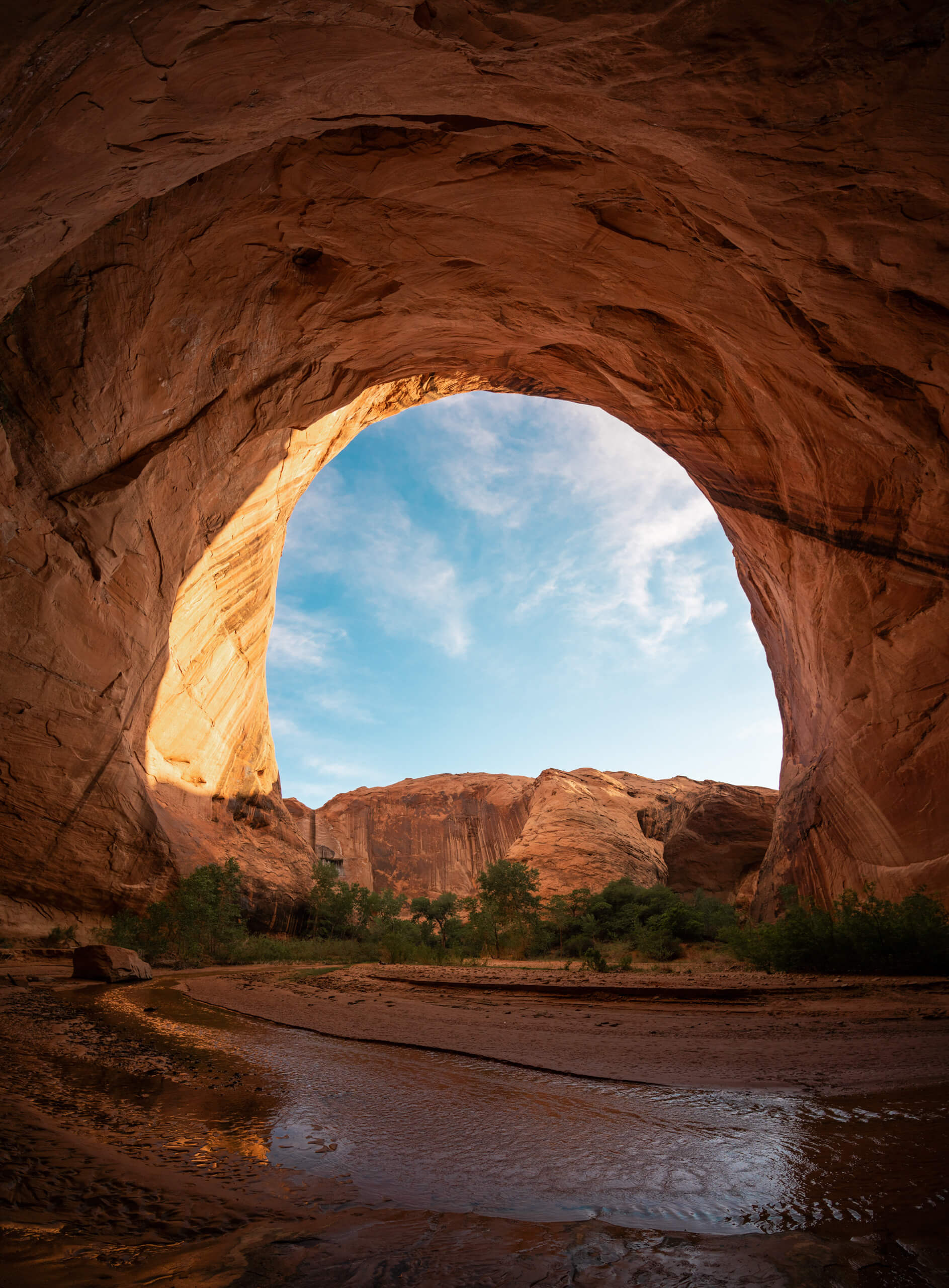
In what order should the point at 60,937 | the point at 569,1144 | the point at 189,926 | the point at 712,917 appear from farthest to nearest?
1. the point at 712,917
2. the point at 189,926
3. the point at 60,937
4. the point at 569,1144

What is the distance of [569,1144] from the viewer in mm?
2035

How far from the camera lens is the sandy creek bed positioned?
1.20m

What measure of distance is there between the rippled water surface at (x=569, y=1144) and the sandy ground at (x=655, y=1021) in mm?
451

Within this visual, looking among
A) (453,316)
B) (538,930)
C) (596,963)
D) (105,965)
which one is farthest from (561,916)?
(453,316)

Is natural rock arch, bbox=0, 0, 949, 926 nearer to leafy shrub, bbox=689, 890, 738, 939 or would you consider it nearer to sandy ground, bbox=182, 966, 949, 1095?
leafy shrub, bbox=689, 890, 738, 939

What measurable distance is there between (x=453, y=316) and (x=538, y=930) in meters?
13.3

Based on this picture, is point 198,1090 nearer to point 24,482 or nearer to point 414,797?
point 24,482

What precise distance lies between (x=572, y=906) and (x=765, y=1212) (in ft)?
57.0

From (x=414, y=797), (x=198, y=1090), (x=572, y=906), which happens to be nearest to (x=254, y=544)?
(x=572, y=906)

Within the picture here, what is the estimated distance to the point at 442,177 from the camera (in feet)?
25.1

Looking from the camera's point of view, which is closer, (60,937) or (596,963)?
(596,963)

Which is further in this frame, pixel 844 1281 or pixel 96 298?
pixel 96 298

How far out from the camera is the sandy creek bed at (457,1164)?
1203mm

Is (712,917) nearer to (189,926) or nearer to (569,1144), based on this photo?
(189,926)
